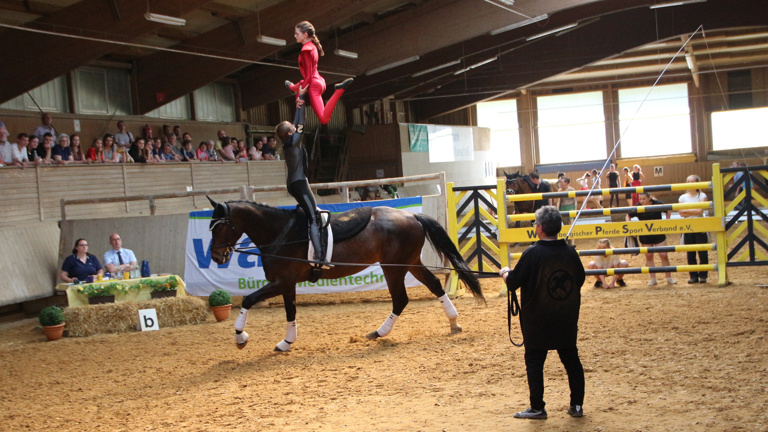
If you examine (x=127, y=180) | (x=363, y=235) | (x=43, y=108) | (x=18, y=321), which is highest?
(x=43, y=108)

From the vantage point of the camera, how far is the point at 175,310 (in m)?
9.95

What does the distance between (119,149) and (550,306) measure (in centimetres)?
1368

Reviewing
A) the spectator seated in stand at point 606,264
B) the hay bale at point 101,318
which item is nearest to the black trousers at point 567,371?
the spectator seated in stand at point 606,264

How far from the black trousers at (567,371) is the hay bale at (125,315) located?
6.82m

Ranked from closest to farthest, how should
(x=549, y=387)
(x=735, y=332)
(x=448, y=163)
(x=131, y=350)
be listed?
(x=549, y=387) → (x=735, y=332) → (x=131, y=350) → (x=448, y=163)

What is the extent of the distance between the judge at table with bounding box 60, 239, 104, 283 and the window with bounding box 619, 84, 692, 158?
26.7 meters

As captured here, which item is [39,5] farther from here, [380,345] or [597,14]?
[597,14]

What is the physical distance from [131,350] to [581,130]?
29.2 metres

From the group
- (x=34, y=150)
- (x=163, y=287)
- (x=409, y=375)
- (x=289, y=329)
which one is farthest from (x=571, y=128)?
(x=409, y=375)

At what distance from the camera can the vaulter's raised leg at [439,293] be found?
7629 mm

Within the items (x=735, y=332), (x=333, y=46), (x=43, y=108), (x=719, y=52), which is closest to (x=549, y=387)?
(x=735, y=332)

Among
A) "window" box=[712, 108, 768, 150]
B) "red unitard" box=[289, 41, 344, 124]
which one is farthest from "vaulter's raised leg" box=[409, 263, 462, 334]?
"window" box=[712, 108, 768, 150]

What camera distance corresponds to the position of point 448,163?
27047 millimetres

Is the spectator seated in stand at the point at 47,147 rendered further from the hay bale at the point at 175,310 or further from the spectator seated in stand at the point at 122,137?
the hay bale at the point at 175,310
